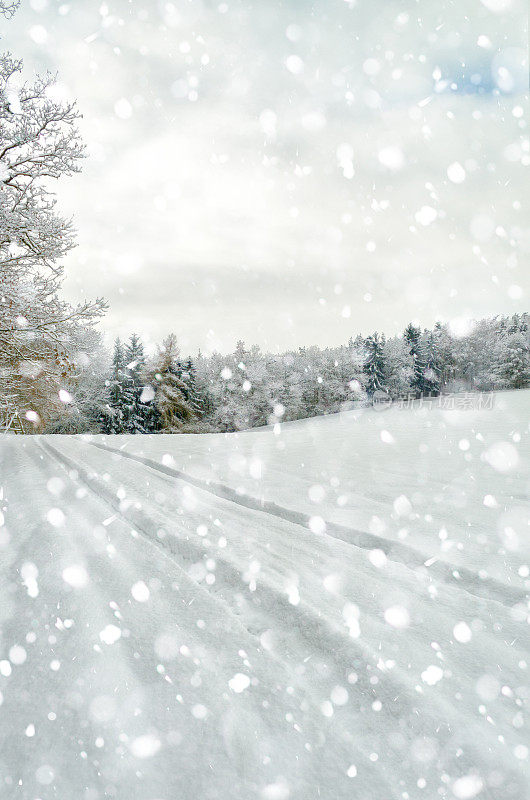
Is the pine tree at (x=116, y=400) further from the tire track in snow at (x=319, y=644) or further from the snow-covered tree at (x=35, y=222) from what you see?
the tire track in snow at (x=319, y=644)

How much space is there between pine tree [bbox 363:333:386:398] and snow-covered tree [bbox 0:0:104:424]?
44201mm

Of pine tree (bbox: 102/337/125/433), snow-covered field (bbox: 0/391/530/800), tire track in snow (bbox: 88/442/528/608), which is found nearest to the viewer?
snow-covered field (bbox: 0/391/530/800)

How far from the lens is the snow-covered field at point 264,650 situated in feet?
5.17

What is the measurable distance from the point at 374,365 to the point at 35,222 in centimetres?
4747

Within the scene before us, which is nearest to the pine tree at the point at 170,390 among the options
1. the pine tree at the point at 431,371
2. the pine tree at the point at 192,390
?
the pine tree at the point at 192,390

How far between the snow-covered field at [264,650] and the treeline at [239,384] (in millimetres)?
35055

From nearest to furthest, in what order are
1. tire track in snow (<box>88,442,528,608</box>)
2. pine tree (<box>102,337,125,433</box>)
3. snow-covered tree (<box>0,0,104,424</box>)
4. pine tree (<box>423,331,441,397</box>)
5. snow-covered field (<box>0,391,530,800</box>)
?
snow-covered field (<box>0,391,530,800</box>)
tire track in snow (<box>88,442,528,608</box>)
snow-covered tree (<box>0,0,104,424</box>)
pine tree (<box>102,337,125,433</box>)
pine tree (<box>423,331,441,397</box>)

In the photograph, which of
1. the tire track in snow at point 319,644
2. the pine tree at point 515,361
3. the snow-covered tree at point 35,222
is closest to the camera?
the tire track in snow at point 319,644

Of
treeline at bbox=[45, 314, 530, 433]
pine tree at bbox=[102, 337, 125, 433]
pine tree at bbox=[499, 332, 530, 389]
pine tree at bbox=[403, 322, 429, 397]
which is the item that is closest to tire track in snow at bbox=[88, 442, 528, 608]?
treeline at bbox=[45, 314, 530, 433]

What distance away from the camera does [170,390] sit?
141 ft

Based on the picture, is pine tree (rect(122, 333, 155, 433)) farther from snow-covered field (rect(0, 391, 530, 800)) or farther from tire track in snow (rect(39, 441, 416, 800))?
tire track in snow (rect(39, 441, 416, 800))

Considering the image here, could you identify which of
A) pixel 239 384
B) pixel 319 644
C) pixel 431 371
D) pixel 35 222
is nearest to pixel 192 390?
pixel 239 384

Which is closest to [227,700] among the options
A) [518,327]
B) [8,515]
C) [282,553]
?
[282,553]

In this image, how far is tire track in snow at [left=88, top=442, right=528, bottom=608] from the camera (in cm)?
293
